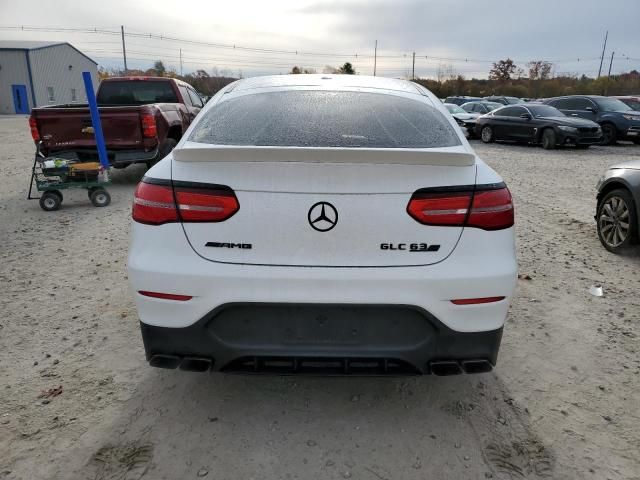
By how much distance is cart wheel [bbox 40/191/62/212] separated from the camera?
7292 millimetres

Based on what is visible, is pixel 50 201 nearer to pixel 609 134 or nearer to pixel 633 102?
pixel 609 134

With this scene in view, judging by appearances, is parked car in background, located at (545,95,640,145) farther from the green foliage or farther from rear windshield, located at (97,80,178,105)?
the green foliage

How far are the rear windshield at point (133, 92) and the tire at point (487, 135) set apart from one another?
11.9 metres

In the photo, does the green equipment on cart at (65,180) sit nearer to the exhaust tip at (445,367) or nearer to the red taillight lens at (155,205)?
the red taillight lens at (155,205)

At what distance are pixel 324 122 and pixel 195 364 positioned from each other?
146 cm

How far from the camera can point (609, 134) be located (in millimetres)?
17359

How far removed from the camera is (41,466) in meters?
2.25

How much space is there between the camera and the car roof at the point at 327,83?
3314mm

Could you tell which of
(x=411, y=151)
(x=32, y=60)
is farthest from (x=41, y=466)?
(x=32, y=60)

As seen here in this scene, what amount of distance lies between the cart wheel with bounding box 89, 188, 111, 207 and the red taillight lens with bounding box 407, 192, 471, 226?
6721mm

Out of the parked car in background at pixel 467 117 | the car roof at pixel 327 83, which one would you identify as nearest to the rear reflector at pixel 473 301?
the car roof at pixel 327 83

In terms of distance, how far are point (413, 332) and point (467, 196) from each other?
66cm

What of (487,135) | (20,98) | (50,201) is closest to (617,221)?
(50,201)

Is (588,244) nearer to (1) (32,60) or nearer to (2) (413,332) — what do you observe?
(2) (413,332)
